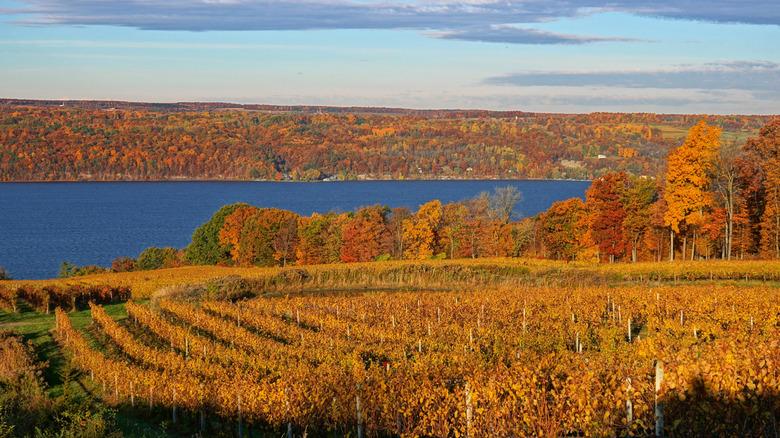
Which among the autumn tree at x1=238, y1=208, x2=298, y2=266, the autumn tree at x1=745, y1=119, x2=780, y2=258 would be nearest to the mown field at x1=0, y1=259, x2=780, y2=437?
the autumn tree at x1=745, y1=119, x2=780, y2=258

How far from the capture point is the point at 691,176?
4784 cm

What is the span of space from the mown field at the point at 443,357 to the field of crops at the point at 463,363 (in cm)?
6

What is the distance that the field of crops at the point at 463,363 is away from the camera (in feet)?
31.8

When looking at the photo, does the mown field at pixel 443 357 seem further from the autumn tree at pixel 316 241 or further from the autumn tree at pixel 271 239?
the autumn tree at pixel 271 239

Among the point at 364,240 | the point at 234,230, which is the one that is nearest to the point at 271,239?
the point at 234,230

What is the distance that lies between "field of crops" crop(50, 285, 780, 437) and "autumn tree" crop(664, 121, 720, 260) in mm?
21290

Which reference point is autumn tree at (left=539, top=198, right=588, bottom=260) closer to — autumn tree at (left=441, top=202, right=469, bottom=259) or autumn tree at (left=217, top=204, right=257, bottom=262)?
autumn tree at (left=441, top=202, right=469, bottom=259)

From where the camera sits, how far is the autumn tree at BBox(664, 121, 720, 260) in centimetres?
4728

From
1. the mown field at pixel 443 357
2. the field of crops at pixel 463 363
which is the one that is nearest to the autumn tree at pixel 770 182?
the mown field at pixel 443 357

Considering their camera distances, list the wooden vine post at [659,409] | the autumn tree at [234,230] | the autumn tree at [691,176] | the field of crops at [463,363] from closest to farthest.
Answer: the wooden vine post at [659,409] < the field of crops at [463,363] < the autumn tree at [691,176] < the autumn tree at [234,230]

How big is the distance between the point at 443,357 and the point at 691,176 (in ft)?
124

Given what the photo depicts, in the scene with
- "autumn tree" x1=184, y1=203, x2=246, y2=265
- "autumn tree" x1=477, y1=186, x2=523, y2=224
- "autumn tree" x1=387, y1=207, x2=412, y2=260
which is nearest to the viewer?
"autumn tree" x1=387, y1=207, x2=412, y2=260

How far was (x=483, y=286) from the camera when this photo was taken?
38.2m

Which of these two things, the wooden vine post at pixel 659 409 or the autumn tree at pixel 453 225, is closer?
the wooden vine post at pixel 659 409
